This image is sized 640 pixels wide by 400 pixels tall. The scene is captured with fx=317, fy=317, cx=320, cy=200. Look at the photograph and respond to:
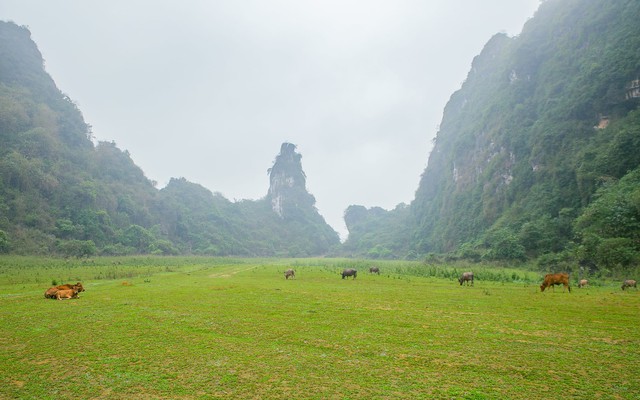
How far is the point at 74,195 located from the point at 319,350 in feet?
250

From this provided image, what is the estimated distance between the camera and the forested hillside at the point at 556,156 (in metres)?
31.8

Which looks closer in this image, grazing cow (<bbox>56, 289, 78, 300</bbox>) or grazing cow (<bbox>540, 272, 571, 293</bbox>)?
grazing cow (<bbox>56, 289, 78, 300</bbox>)

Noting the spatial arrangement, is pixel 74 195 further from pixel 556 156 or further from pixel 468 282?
pixel 556 156

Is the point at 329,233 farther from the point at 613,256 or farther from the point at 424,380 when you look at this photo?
the point at 424,380

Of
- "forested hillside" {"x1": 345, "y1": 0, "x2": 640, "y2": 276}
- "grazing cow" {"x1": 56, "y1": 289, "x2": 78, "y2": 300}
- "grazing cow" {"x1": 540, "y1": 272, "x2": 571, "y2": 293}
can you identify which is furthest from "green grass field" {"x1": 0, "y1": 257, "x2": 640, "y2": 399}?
"forested hillside" {"x1": 345, "y1": 0, "x2": 640, "y2": 276}

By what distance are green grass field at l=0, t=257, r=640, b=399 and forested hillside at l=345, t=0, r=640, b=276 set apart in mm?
20972

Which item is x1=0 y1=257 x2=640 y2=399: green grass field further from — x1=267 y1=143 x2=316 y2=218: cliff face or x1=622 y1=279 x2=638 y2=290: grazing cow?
x1=267 y1=143 x2=316 y2=218: cliff face

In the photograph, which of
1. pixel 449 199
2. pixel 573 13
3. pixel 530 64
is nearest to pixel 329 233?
pixel 449 199

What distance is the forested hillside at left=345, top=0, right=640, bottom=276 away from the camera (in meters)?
31.8

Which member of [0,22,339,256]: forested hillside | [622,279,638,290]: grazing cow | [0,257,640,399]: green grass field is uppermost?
[0,22,339,256]: forested hillside

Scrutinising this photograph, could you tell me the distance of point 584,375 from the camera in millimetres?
5895

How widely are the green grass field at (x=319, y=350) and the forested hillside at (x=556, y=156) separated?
2097 cm

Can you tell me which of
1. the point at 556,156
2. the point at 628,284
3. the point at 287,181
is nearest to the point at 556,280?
the point at 628,284

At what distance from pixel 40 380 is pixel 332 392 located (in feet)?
17.8
